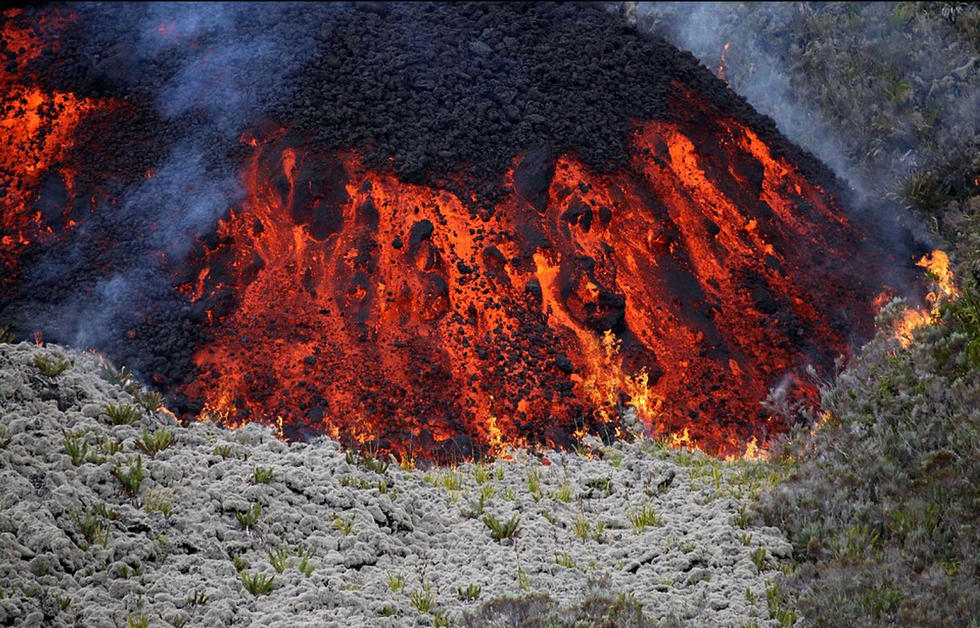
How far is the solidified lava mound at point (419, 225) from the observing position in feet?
36.9

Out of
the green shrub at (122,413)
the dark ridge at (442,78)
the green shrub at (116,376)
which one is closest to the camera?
the green shrub at (122,413)

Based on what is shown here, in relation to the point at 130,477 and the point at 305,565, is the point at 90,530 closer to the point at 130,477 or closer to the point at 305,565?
the point at 130,477

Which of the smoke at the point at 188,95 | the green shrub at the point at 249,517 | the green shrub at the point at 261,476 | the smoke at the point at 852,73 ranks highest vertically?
the smoke at the point at 852,73

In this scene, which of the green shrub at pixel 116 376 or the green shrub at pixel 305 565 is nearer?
the green shrub at pixel 305 565

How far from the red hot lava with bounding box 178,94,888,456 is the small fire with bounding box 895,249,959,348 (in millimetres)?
877

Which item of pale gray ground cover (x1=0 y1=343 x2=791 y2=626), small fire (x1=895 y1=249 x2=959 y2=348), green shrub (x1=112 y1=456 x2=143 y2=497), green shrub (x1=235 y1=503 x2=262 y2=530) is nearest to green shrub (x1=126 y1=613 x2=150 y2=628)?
pale gray ground cover (x1=0 y1=343 x2=791 y2=626)

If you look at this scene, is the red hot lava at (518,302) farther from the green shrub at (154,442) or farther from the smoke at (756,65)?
the smoke at (756,65)

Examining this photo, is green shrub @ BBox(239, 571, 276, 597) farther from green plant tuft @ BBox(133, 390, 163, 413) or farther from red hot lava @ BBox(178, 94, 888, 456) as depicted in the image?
red hot lava @ BBox(178, 94, 888, 456)

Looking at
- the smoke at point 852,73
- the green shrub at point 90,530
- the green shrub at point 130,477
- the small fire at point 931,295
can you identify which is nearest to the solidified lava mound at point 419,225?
the small fire at point 931,295

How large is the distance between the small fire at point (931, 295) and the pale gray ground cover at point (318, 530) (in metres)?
2.44

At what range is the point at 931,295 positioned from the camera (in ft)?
38.2

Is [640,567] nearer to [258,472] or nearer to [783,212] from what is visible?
[258,472]

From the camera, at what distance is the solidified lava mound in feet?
36.9

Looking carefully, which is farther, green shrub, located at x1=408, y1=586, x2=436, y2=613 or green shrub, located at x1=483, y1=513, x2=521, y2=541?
green shrub, located at x1=483, y1=513, x2=521, y2=541
